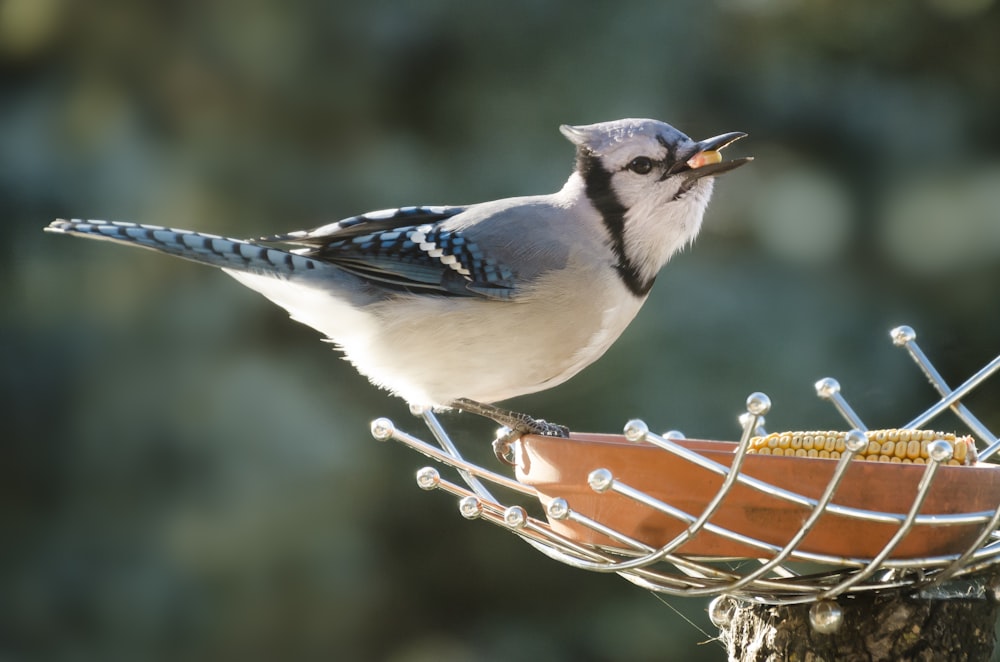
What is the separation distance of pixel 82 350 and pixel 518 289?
134 centimetres

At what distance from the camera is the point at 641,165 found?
1.52 meters

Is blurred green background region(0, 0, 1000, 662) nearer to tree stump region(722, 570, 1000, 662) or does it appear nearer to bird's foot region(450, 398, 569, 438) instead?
bird's foot region(450, 398, 569, 438)

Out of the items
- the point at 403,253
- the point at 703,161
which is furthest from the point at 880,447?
the point at 403,253

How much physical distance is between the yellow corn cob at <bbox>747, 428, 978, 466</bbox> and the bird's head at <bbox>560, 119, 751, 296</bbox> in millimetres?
406

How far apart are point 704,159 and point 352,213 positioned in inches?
52.5

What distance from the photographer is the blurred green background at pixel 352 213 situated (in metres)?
2.51

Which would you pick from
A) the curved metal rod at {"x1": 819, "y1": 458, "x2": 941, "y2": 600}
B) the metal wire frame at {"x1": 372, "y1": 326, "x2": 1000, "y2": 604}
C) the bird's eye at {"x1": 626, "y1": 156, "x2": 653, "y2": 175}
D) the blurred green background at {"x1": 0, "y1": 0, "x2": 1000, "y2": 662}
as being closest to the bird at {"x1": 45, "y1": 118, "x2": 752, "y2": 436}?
the bird's eye at {"x1": 626, "y1": 156, "x2": 653, "y2": 175}

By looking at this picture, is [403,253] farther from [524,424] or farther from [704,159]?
[704,159]

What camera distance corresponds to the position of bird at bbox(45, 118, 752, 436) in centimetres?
150

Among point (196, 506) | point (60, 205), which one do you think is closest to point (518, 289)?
point (196, 506)

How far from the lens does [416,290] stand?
1.66m

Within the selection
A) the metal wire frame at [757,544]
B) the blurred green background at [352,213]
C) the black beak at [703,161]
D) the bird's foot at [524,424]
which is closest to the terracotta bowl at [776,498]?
the metal wire frame at [757,544]

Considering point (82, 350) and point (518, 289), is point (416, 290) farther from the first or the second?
point (82, 350)

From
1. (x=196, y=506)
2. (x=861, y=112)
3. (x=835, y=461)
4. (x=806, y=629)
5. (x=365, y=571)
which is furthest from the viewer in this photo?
(x=861, y=112)
